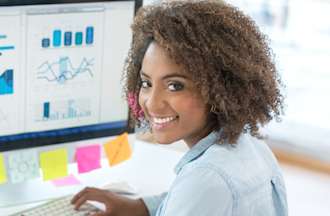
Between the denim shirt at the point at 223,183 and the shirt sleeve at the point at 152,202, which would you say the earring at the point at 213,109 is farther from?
the shirt sleeve at the point at 152,202

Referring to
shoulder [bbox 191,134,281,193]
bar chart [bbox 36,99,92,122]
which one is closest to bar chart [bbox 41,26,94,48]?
bar chart [bbox 36,99,92,122]

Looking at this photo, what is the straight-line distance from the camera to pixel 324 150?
1921mm

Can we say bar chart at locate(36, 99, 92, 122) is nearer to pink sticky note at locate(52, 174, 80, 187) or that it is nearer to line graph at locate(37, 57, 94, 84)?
line graph at locate(37, 57, 94, 84)

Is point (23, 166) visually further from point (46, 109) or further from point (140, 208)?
point (140, 208)

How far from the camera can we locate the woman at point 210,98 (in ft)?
3.49

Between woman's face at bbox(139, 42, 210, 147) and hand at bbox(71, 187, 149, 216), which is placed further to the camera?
hand at bbox(71, 187, 149, 216)

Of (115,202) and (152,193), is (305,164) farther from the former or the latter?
(115,202)

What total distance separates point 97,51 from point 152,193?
1.13 ft

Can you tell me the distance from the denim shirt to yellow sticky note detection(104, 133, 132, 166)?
41 centimetres

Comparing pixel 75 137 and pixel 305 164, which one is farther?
pixel 305 164

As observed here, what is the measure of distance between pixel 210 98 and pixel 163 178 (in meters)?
0.55

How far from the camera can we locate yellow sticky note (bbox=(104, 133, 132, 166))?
1.60m

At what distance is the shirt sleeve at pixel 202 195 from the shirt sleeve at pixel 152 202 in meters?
0.31

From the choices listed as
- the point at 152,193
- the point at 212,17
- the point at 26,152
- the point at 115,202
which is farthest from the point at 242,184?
the point at 26,152
